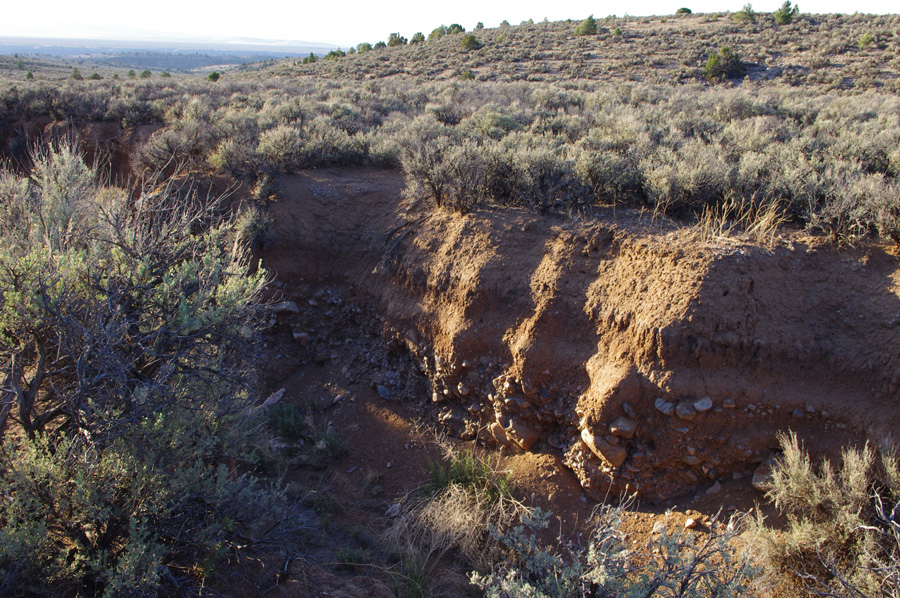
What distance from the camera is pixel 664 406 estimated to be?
431cm

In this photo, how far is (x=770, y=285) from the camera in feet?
14.9

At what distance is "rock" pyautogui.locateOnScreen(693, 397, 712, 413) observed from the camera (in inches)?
167

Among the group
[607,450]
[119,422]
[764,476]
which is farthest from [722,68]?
[119,422]

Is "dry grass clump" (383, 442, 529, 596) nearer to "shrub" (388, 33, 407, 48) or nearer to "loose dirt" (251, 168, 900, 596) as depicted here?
"loose dirt" (251, 168, 900, 596)

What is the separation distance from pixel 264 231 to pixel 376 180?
75.7 inches

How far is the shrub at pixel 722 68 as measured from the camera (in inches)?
742

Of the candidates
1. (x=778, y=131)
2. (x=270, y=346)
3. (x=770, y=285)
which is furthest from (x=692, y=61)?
(x=270, y=346)

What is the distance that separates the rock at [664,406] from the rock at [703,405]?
189 millimetres

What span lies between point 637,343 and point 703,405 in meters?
0.74

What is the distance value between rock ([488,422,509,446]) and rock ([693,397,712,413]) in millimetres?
1879

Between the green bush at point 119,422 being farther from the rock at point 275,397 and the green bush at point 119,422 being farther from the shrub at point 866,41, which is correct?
the shrub at point 866,41

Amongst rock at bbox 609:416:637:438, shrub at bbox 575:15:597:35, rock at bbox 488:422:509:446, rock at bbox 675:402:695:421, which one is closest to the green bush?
rock at bbox 488:422:509:446

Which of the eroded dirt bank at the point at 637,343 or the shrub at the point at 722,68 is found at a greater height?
the shrub at the point at 722,68

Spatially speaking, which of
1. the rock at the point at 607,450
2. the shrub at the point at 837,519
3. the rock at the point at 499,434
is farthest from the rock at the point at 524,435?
the shrub at the point at 837,519
